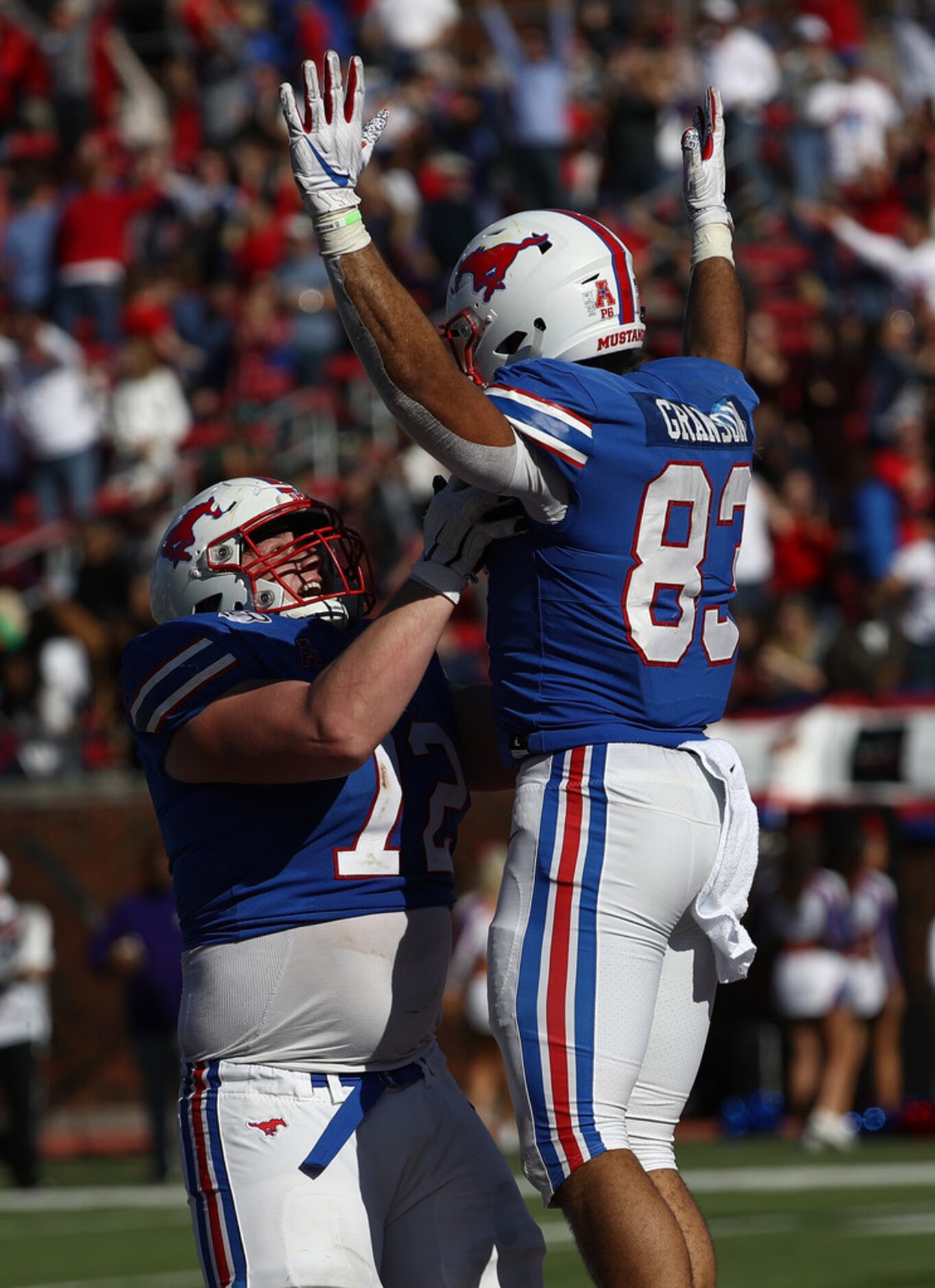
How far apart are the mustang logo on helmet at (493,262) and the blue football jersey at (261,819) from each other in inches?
26.6

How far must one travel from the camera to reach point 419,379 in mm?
3574

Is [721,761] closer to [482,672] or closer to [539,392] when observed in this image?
[539,392]

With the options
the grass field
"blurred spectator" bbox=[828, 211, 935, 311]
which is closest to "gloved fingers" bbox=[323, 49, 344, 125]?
the grass field

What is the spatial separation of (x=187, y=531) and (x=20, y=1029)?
7962 millimetres

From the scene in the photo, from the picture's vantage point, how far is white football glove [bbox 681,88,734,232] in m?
4.53

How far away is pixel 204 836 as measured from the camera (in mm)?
3670

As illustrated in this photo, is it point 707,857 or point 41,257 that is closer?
point 707,857

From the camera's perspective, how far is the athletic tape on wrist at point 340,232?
363cm

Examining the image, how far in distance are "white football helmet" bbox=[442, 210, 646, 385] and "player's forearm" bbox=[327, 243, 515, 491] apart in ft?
0.97

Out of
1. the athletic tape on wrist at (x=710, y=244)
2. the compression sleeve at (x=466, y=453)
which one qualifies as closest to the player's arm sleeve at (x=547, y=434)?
the compression sleeve at (x=466, y=453)

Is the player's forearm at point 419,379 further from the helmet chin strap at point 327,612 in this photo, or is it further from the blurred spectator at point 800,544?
the blurred spectator at point 800,544

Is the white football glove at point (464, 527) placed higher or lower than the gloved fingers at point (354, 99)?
lower

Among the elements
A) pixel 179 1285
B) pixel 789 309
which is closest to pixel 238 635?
pixel 179 1285

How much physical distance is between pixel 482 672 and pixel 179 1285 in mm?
6011
